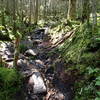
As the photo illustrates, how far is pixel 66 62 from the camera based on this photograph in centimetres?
646

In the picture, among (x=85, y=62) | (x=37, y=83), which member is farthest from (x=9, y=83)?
(x=85, y=62)

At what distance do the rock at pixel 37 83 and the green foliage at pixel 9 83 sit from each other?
0.40 meters

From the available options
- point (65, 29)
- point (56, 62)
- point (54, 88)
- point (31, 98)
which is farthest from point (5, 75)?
point (65, 29)

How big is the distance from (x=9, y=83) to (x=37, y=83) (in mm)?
925

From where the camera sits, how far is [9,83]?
5535 millimetres

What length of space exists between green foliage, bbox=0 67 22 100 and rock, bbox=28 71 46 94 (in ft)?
1.33

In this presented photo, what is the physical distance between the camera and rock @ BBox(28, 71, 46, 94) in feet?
18.5

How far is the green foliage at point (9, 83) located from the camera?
529 cm

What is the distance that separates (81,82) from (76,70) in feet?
2.02

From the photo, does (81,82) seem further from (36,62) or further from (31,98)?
(36,62)

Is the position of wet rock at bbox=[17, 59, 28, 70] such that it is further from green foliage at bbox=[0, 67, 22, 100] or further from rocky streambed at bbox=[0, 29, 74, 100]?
green foliage at bbox=[0, 67, 22, 100]

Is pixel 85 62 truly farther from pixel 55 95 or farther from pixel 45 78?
pixel 45 78

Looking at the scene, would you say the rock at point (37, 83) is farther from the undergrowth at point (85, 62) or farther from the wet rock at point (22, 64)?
the undergrowth at point (85, 62)

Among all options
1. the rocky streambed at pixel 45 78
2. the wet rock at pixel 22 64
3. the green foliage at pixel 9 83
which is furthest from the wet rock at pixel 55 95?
the wet rock at pixel 22 64
